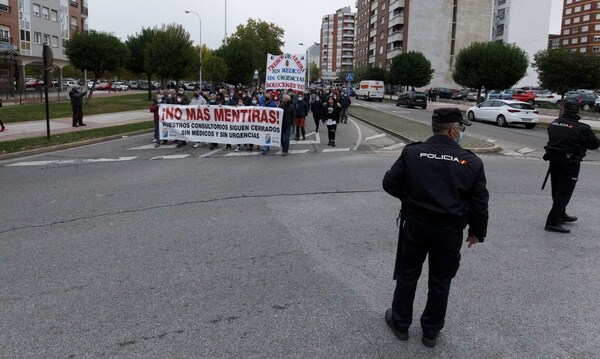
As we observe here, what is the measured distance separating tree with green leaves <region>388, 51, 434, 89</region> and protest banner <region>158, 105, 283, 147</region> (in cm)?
5450

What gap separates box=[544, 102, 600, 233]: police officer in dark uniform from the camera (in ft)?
21.8

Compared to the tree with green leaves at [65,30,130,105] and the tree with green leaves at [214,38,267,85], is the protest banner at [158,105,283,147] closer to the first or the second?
the tree with green leaves at [65,30,130,105]

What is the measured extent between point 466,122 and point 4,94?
46.0 m

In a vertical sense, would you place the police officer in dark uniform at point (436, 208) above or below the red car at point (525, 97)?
below

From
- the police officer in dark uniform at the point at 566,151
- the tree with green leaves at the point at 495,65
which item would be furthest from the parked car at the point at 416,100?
the police officer in dark uniform at the point at 566,151

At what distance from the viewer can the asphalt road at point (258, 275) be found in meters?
3.76

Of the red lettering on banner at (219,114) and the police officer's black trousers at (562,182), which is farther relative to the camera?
the red lettering on banner at (219,114)

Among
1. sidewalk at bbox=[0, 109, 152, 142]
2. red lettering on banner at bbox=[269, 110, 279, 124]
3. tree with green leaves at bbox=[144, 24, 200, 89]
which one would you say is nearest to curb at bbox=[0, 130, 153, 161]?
sidewalk at bbox=[0, 109, 152, 142]

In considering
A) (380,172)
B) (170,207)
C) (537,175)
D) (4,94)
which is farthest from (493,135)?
(4,94)

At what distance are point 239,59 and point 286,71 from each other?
31.7 metres

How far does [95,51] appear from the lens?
36219 millimetres

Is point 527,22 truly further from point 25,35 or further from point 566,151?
point 566,151

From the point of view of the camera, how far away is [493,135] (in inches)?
870

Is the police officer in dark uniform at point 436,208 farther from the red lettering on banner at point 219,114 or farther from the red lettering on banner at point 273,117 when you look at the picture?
the red lettering on banner at point 219,114
